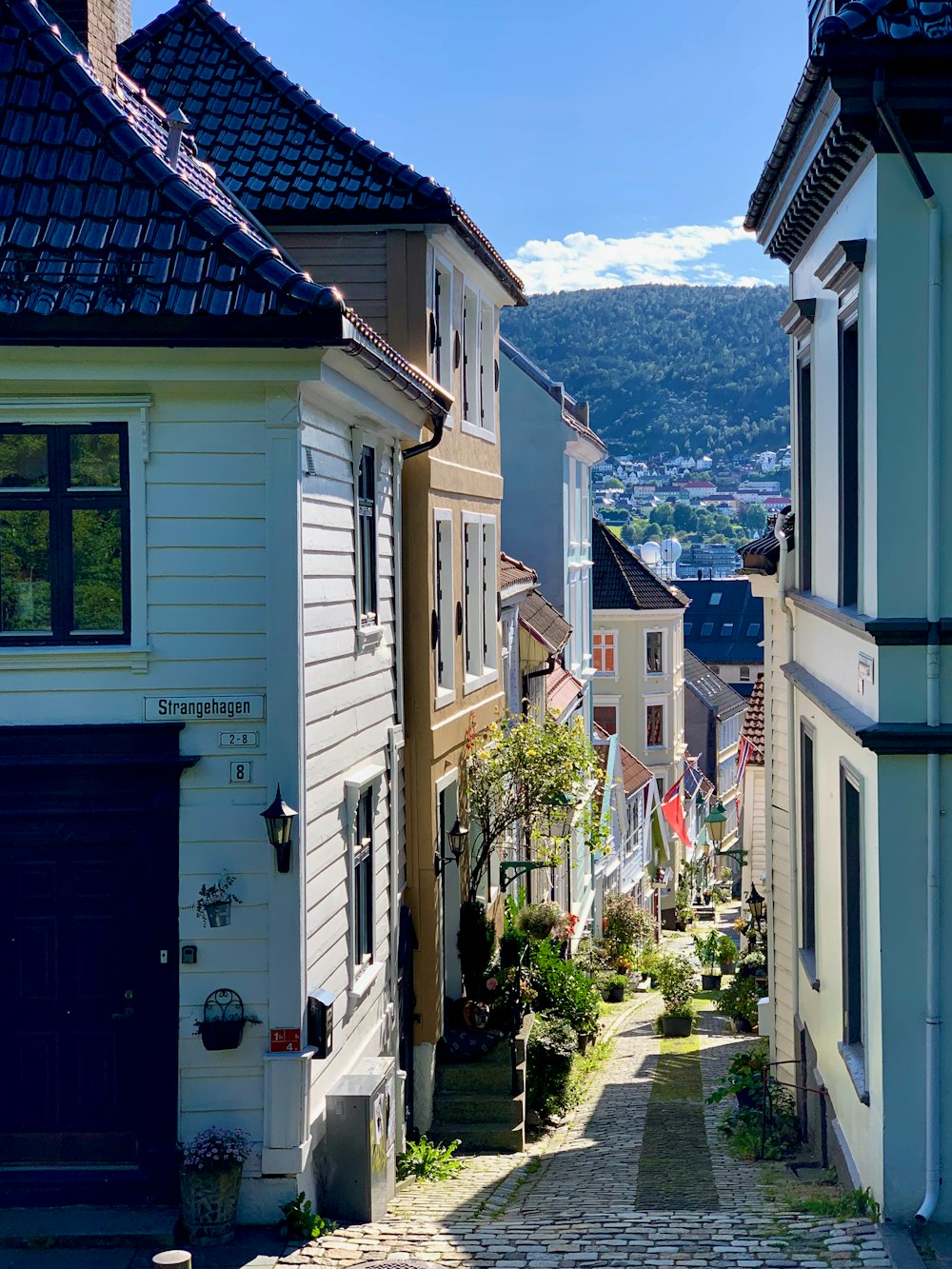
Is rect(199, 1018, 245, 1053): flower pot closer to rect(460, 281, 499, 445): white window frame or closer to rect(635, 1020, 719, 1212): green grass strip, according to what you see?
rect(635, 1020, 719, 1212): green grass strip

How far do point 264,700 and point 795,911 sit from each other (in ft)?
22.3

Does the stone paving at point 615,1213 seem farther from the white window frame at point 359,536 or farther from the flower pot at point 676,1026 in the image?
the flower pot at point 676,1026

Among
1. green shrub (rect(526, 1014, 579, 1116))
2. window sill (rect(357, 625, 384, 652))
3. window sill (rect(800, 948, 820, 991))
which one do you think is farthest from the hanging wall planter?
green shrub (rect(526, 1014, 579, 1116))

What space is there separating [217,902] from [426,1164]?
15.9ft

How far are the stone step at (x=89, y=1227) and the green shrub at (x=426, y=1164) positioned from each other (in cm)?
Result: 386

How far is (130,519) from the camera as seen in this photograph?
32.9 ft

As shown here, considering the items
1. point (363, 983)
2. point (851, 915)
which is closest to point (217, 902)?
point (363, 983)

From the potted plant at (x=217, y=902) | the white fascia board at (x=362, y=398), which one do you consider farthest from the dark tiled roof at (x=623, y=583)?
the potted plant at (x=217, y=902)

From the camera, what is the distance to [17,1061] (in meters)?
10.2

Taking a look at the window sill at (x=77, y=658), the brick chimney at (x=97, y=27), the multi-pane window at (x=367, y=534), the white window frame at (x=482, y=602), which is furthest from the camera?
the white window frame at (x=482, y=602)

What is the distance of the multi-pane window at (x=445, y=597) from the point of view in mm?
16734

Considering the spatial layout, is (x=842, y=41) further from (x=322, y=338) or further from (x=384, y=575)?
(x=384, y=575)

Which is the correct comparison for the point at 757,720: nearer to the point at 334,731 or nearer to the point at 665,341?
the point at 334,731

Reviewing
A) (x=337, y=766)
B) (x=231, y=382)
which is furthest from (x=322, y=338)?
(x=337, y=766)
